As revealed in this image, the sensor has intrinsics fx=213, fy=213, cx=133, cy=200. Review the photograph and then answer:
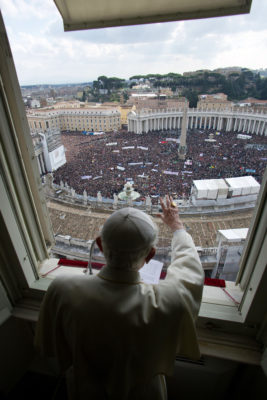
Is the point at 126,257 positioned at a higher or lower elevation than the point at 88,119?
higher

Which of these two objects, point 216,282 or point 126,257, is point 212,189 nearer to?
point 216,282

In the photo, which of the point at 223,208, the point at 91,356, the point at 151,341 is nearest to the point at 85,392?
the point at 91,356

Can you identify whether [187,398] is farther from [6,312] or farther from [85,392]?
[6,312]

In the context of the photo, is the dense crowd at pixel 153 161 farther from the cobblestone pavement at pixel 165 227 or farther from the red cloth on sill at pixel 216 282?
the red cloth on sill at pixel 216 282

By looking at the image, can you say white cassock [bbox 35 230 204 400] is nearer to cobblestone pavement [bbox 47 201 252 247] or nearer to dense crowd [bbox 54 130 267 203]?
cobblestone pavement [bbox 47 201 252 247]

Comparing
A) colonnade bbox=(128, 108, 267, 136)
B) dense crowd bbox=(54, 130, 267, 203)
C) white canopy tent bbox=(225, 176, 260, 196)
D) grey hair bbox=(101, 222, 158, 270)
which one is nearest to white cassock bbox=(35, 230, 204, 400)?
grey hair bbox=(101, 222, 158, 270)

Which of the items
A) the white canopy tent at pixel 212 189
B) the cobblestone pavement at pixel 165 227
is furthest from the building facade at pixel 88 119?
the white canopy tent at pixel 212 189

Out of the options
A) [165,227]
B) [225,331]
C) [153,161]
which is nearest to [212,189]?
[165,227]
